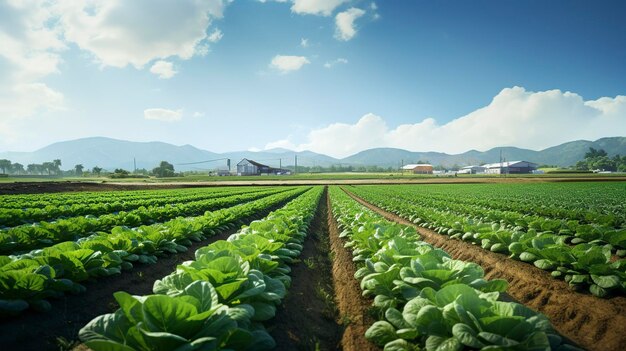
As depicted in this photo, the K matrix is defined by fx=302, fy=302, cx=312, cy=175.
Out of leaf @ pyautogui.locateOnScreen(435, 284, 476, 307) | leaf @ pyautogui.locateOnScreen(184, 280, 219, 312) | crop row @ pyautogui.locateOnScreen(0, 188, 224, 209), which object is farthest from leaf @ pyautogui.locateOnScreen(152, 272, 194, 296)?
crop row @ pyautogui.locateOnScreen(0, 188, 224, 209)

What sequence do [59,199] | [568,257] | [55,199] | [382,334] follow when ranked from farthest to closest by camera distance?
1. [59,199]
2. [55,199]
3. [568,257]
4. [382,334]

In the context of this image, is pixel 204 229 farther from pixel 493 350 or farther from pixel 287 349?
pixel 493 350

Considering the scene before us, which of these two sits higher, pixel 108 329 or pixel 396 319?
pixel 108 329

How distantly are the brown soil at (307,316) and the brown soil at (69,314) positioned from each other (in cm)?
252

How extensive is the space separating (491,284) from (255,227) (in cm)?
501

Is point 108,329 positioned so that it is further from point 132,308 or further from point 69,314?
point 69,314

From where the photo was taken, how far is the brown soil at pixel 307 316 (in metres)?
3.59

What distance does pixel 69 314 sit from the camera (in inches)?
159

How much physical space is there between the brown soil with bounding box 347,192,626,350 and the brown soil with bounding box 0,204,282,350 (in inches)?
246

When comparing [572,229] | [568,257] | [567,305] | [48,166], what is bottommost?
[567,305]

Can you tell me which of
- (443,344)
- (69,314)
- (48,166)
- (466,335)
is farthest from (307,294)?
(48,166)

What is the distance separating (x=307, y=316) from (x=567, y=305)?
382 centimetres

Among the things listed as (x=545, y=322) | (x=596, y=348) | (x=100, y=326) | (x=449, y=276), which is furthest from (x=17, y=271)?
(x=596, y=348)

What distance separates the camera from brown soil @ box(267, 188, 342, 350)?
3.59 m
